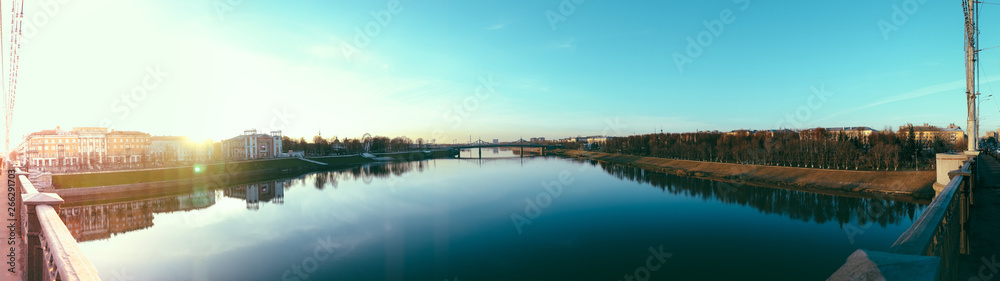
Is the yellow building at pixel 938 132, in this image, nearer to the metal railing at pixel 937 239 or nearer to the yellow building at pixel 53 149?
the metal railing at pixel 937 239

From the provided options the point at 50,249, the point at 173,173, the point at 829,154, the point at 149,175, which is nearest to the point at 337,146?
the point at 173,173

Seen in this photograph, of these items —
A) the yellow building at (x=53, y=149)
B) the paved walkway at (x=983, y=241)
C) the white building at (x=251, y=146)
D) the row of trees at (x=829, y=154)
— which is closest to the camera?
the paved walkway at (x=983, y=241)

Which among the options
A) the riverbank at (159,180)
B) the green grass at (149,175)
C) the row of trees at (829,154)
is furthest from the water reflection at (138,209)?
the row of trees at (829,154)

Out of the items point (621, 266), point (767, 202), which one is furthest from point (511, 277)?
point (767, 202)

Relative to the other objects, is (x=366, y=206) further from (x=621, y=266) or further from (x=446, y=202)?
(x=621, y=266)

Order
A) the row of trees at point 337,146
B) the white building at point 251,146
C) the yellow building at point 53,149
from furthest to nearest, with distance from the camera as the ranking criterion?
the row of trees at point 337,146 → the white building at point 251,146 → the yellow building at point 53,149

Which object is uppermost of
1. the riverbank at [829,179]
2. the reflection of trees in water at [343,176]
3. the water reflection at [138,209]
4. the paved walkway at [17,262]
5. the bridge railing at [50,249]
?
the bridge railing at [50,249]
